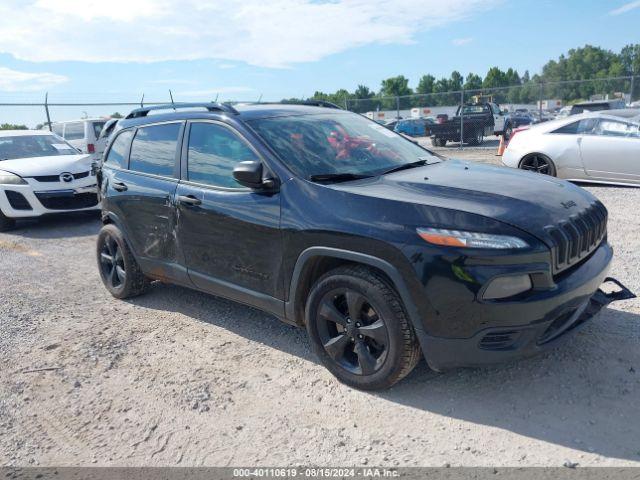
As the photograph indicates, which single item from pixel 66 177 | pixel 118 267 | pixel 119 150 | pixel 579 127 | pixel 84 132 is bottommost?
pixel 118 267

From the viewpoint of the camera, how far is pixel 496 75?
4638 inches

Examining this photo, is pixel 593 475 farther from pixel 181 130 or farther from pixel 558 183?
pixel 181 130

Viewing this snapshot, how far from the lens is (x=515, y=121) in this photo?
2877 cm

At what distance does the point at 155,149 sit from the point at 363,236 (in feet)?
8.10

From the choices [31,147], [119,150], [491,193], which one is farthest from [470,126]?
[491,193]

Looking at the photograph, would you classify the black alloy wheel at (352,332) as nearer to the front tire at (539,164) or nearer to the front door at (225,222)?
the front door at (225,222)

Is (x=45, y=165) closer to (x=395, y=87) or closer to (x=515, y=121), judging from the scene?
(x=515, y=121)

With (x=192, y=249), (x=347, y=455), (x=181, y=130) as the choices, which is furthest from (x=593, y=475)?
(x=181, y=130)

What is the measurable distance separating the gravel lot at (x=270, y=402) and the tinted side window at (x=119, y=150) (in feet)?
4.89

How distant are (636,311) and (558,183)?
1288 mm

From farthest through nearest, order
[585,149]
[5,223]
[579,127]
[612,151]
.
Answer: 1. [579,127]
2. [585,149]
3. [612,151]
4. [5,223]

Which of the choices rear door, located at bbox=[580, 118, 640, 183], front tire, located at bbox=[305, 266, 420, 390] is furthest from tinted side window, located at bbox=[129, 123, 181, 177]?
rear door, located at bbox=[580, 118, 640, 183]

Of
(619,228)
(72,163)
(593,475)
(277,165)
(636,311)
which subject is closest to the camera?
(593,475)

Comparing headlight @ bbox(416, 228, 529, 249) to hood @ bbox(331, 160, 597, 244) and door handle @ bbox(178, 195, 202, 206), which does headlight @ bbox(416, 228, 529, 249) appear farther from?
door handle @ bbox(178, 195, 202, 206)
